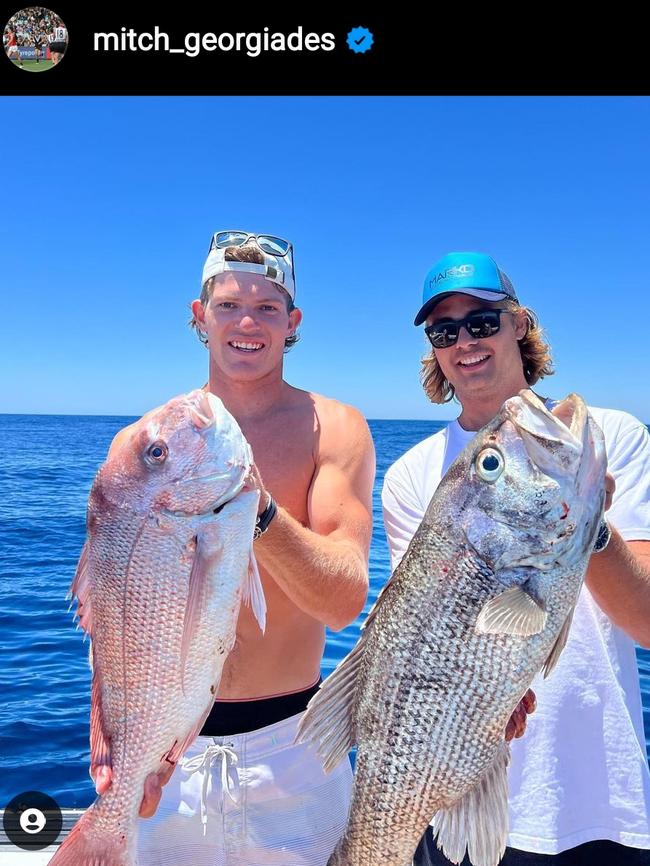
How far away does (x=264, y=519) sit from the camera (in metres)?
2.20

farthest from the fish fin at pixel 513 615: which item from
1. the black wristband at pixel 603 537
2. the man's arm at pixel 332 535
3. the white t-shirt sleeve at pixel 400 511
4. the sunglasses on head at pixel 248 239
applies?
the sunglasses on head at pixel 248 239

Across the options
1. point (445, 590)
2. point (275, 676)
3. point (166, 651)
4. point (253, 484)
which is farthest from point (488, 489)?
point (275, 676)

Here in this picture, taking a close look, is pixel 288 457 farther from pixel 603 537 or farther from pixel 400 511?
pixel 603 537

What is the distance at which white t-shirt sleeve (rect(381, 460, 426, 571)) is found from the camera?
9.43 feet

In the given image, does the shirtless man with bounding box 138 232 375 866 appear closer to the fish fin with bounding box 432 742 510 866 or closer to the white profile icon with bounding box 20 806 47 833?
the fish fin with bounding box 432 742 510 866

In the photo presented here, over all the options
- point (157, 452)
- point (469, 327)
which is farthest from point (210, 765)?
point (469, 327)

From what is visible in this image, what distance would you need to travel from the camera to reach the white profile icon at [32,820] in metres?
4.56

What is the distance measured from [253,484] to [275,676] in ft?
3.92

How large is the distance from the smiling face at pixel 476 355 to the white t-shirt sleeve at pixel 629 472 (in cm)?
43

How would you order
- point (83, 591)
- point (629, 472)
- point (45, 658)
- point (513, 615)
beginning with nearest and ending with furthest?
point (513, 615) < point (83, 591) < point (629, 472) < point (45, 658)

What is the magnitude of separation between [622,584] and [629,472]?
0.56 metres

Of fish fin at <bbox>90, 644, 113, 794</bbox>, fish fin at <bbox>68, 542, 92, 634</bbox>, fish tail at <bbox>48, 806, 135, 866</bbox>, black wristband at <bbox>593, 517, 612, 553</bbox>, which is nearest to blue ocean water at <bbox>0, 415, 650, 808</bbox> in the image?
fish tail at <bbox>48, 806, 135, 866</bbox>

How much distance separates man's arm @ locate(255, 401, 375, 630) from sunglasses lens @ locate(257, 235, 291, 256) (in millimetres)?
766
